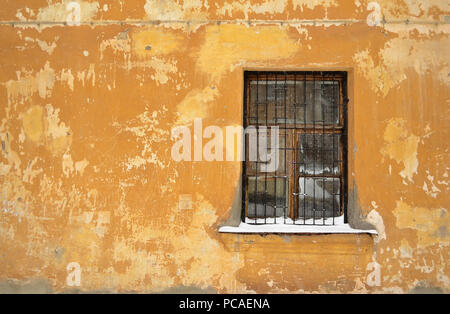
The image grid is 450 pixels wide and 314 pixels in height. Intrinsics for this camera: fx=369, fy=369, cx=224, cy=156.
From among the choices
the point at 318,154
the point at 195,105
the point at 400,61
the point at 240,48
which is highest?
the point at 240,48

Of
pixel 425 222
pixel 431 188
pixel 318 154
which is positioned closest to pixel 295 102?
pixel 318 154

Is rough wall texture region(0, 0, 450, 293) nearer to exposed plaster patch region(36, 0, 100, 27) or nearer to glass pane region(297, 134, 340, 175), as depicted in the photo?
exposed plaster patch region(36, 0, 100, 27)

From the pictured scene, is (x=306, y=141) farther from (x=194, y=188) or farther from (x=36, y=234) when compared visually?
(x=36, y=234)

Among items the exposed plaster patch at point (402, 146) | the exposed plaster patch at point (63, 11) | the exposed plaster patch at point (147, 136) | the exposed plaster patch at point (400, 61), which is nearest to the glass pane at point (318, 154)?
the exposed plaster patch at point (402, 146)

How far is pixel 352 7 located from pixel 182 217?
2.47 metres

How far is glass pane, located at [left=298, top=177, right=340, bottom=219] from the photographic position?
3.50 m

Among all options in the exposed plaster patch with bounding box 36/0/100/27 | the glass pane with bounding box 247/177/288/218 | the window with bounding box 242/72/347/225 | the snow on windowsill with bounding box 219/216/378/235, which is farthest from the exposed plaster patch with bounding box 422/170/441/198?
the exposed plaster patch with bounding box 36/0/100/27

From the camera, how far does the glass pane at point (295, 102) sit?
3543 millimetres

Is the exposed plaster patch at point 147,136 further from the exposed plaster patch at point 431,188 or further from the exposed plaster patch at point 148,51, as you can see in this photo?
the exposed plaster patch at point 431,188

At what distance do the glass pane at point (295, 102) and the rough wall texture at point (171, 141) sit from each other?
226mm

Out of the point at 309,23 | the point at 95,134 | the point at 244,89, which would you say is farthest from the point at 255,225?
the point at 309,23

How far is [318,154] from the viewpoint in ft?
11.6

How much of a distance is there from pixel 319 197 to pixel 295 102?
36.8 inches

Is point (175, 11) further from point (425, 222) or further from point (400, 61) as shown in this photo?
point (425, 222)
